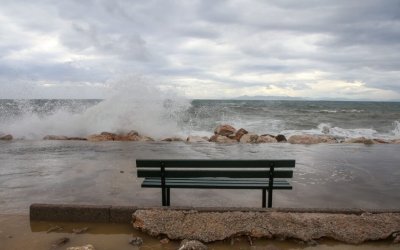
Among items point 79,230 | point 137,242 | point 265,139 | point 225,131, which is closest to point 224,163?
point 137,242

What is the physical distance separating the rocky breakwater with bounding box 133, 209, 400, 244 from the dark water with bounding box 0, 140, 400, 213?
1.63 m

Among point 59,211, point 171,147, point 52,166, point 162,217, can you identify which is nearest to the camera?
point 162,217

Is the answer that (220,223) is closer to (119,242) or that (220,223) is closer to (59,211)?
(119,242)

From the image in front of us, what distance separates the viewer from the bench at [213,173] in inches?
207

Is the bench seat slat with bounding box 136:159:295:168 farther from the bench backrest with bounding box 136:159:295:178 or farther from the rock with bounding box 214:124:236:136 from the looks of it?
the rock with bounding box 214:124:236:136

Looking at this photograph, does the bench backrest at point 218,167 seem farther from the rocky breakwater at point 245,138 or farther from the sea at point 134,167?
the rocky breakwater at point 245,138

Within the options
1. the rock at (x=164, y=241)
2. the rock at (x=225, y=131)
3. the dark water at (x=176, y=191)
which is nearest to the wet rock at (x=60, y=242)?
the rock at (x=164, y=241)

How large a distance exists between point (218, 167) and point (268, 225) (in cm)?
116

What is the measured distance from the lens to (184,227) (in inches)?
177

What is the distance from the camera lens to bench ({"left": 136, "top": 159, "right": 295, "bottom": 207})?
17.3 ft

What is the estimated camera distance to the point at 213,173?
5.41 m

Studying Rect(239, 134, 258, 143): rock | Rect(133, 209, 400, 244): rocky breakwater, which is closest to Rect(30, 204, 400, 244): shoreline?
Rect(133, 209, 400, 244): rocky breakwater

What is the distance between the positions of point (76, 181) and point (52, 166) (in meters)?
2.17

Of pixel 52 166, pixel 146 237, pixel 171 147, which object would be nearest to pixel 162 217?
pixel 146 237
